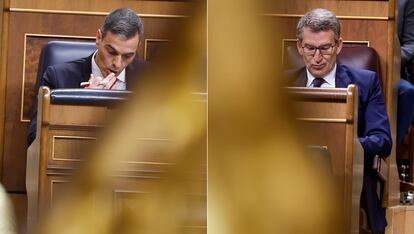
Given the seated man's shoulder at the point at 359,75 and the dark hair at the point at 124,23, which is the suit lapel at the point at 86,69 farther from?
the seated man's shoulder at the point at 359,75

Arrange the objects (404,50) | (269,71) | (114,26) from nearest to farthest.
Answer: (269,71) < (114,26) < (404,50)

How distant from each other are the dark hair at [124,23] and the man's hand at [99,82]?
0.02 metres

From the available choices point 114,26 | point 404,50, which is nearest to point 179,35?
point 114,26

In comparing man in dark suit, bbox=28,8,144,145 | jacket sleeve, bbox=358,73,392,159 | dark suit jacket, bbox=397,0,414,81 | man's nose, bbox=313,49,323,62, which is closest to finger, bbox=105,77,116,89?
man in dark suit, bbox=28,8,144,145

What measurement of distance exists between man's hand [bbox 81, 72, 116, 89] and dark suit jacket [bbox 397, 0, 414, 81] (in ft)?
3.62

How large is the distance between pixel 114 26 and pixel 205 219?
0.47 ft

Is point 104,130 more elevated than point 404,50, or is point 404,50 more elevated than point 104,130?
point 404,50

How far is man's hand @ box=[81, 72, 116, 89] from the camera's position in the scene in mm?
387

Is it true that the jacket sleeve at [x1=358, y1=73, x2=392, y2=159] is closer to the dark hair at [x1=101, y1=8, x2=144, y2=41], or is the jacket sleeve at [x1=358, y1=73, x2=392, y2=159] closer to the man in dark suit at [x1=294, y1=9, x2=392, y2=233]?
the man in dark suit at [x1=294, y1=9, x2=392, y2=233]

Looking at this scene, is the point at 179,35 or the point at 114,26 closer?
the point at 179,35

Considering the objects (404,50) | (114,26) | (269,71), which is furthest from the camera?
(404,50)

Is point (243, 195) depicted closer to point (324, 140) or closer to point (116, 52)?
point (324, 140)

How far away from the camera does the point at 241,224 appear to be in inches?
10.8

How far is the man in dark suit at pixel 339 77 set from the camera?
1.14 feet
